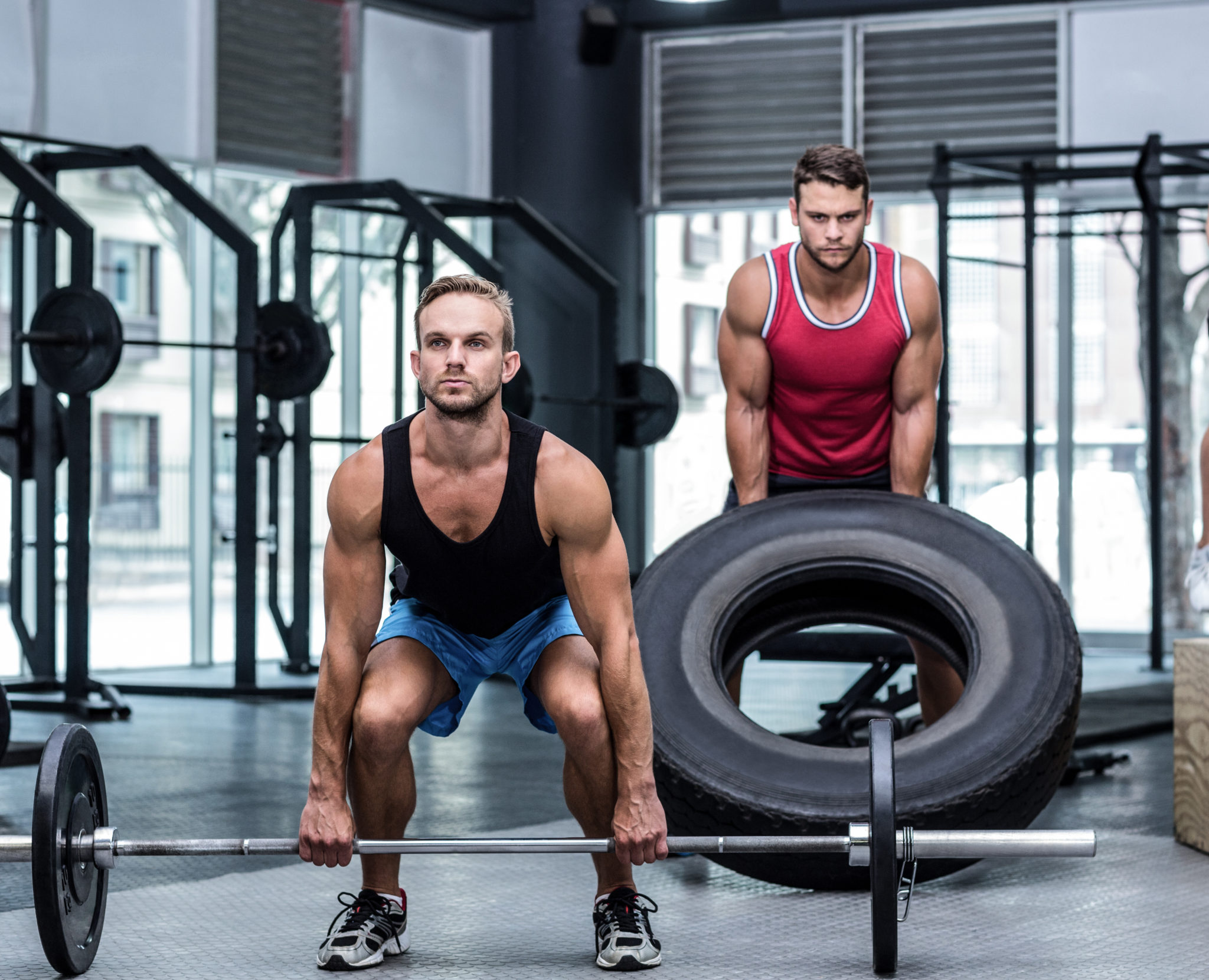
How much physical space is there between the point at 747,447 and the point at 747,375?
0.15 metres

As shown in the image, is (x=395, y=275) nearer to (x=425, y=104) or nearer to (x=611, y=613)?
(x=425, y=104)

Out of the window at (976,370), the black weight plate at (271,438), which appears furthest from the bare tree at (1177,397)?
the black weight plate at (271,438)

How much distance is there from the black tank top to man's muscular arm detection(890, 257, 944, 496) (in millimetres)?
1069

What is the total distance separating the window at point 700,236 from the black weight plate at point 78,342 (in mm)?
3954

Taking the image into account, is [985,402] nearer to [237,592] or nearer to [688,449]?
[688,449]

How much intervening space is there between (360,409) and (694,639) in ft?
16.8

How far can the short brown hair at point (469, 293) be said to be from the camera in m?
2.11

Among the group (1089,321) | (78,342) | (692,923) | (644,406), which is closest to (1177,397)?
(1089,321)

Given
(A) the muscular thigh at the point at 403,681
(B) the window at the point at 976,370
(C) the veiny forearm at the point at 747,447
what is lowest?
(A) the muscular thigh at the point at 403,681

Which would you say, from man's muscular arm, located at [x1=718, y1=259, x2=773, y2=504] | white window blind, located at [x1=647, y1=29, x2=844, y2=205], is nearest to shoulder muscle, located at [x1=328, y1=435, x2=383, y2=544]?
man's muscular arm, located at [x1=718, y1=259, x2=773, y2=504]

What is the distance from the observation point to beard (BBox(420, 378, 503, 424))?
2.08 m

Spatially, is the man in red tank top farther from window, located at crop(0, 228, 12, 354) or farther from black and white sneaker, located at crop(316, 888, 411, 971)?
window, located at crop(0, 228, 12, 354)

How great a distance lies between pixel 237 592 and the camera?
5926 mm

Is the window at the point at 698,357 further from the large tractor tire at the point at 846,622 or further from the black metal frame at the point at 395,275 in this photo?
the large tractor tire at the point at 846,622
